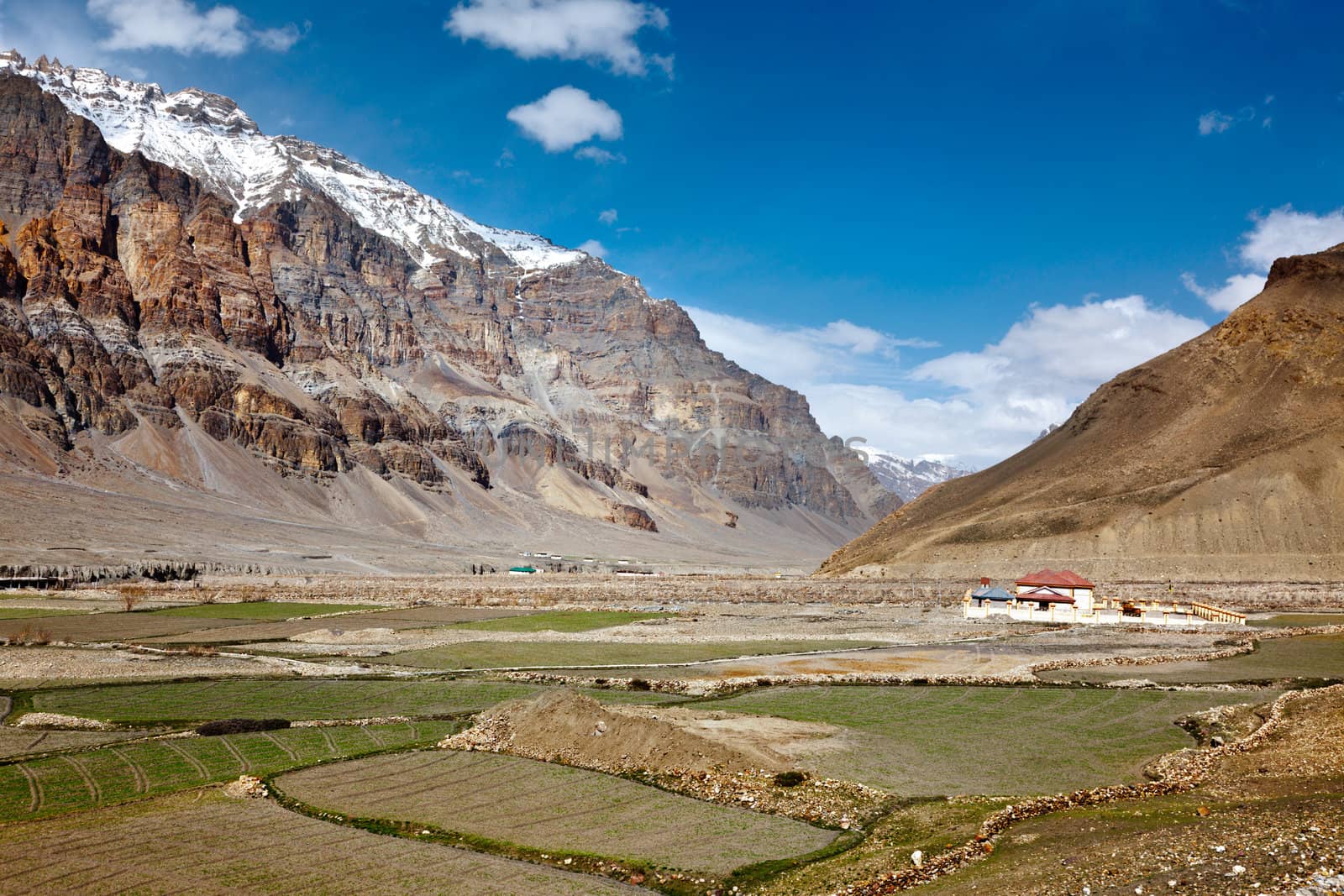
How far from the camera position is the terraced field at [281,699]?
97.9ft

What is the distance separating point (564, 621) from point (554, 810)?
50298 millimetres

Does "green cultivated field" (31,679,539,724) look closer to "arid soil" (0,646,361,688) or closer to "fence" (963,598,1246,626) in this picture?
"arid soil" (0,646,361,688)

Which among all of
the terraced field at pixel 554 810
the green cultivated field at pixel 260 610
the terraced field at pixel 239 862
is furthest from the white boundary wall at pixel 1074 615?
the terraced field at pixel 239 862

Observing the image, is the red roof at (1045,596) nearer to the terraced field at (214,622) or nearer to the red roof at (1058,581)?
the red roof at (1058,581)

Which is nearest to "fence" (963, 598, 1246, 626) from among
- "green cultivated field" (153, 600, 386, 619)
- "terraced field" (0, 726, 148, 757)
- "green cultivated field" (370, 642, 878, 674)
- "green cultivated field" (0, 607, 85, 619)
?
"green cultivated field" (370, 642, 878, 674)

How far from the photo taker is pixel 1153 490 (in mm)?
122312

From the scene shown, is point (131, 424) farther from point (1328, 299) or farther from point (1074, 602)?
Result: point (1328, 299)

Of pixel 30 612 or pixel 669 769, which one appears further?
pixel 30 612

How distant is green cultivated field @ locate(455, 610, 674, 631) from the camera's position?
208 ft

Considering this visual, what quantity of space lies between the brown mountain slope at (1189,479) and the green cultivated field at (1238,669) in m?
64.6

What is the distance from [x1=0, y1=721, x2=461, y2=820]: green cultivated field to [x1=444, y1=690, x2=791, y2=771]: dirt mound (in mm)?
→ 1907

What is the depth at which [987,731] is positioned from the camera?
90.9 ft

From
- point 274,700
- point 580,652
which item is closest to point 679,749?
point 274,700

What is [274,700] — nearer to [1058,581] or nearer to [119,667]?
[119,667]
